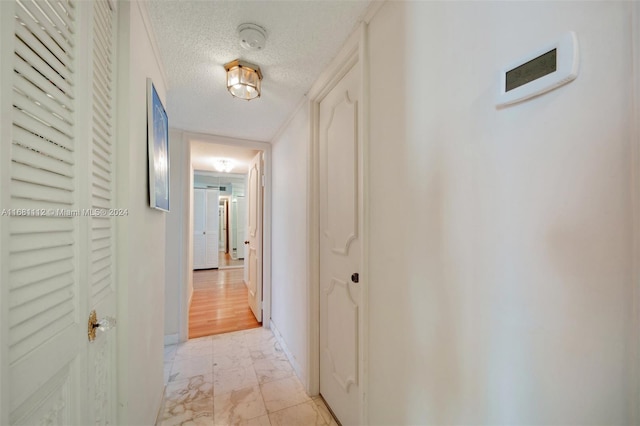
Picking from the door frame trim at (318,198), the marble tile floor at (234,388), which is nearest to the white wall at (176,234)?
the marble tile floor at (234,388)

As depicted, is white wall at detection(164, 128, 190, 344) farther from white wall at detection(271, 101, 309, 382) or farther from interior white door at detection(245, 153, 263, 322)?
white wall at detection(271, 101, 309, 382)

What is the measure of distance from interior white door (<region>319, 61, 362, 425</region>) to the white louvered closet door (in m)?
1.03

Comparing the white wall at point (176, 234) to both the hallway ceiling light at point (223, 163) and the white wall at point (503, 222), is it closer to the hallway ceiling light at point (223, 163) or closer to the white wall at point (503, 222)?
the hallway ceiling light at point (223, 163)

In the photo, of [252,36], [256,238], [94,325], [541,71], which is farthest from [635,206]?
[256,238]

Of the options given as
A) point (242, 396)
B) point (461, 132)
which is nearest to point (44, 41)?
point (461, 132)

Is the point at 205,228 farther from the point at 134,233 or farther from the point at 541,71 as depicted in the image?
the point at 541,71

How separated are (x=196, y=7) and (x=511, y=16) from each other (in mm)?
1189

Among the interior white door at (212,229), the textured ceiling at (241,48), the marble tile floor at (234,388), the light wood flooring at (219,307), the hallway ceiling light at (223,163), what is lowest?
the light wood flooring at (219,307)

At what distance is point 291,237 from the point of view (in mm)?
2146

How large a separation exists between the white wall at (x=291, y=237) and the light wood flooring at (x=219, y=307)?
589 millimetres

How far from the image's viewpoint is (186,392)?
1730mm

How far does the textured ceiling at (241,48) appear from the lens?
3.48 feet

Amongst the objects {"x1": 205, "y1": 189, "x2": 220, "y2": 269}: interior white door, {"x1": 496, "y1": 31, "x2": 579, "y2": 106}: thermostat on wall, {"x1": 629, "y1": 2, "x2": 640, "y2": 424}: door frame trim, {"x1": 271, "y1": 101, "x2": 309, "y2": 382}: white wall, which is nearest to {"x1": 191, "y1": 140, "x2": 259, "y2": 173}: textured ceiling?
{"x1": 271, "y1": 101, "x2": 309, "y2": 382}: white wall

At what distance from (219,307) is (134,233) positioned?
2.71m
